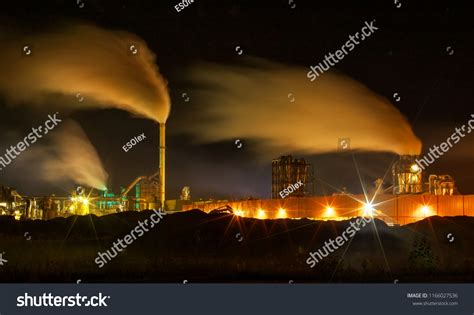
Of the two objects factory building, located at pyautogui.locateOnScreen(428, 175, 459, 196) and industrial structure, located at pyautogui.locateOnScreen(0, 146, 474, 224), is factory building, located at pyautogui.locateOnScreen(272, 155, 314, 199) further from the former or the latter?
factory building, located at pyautogui.locateOnScreen(428, 175, 459, 196)

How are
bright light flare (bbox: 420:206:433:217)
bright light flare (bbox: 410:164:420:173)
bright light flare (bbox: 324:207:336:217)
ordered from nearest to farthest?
bright light flare (bbox: 420:206:433:217) → bright light flare (bbox: 324:207:336:217) → bright light flare (bbox: 410:164:420:173)

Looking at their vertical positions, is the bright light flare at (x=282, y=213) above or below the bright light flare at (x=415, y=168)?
below

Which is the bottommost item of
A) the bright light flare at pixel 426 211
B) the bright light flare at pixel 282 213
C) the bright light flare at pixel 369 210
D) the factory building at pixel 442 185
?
the bright light flare at pixel 426 211

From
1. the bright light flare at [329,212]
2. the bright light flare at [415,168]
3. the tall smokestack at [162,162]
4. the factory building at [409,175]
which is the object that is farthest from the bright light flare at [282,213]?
the tall smokestack at [162,162]

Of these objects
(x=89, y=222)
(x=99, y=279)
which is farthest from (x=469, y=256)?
(x=89, y=222)

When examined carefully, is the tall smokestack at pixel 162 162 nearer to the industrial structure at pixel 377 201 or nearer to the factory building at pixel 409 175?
the industrial structure at pixel 377 201

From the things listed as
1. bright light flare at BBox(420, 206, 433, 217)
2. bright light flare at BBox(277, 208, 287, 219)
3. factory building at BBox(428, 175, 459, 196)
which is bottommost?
bright light flare at BBox(420, 206, 433, 217)

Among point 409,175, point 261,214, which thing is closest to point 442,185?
point 409,175

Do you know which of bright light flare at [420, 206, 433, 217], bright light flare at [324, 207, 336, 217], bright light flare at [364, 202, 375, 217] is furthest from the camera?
bright light flare at [324, 207, 336, 217]

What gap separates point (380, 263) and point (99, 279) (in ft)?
38.0

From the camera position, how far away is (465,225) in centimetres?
3588

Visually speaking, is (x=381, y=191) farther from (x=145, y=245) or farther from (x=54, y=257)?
(x=54, y=257)

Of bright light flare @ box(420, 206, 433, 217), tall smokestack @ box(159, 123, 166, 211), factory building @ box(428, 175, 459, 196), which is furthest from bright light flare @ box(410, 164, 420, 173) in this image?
tall smokestack @ box(159, 123, 166, 211)

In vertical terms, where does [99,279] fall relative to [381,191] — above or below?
below
